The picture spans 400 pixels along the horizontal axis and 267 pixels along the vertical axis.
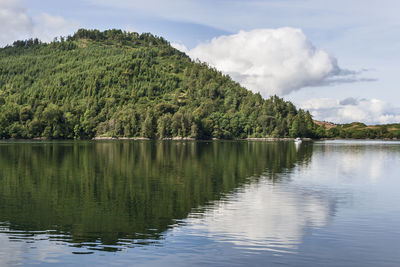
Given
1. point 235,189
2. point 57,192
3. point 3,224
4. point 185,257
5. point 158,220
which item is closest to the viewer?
point 185,257

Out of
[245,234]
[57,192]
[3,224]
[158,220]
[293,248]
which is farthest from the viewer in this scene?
[57,192]

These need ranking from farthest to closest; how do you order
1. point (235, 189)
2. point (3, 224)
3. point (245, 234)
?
point (235, 189) < point (3, 224) < point (245, 234)

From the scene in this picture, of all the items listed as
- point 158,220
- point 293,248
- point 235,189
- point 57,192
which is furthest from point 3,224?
point 235,189

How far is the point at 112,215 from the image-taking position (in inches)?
1171

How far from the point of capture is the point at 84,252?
2114cm

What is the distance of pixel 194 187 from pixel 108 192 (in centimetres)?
956

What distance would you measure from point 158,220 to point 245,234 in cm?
680

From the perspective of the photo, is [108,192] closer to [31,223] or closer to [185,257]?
[31,223]

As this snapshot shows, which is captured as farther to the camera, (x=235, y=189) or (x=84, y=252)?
(x=235, y=189)

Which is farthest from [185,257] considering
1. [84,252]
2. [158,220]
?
[158,220]

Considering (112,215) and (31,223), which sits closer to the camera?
(31,223)

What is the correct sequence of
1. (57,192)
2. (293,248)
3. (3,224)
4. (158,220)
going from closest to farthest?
(293,248) < (3,224) < (158,220) < (57,192)

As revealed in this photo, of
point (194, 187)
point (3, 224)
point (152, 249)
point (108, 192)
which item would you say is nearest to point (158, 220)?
point (152, 249)

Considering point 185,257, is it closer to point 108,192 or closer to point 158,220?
point 158,220
